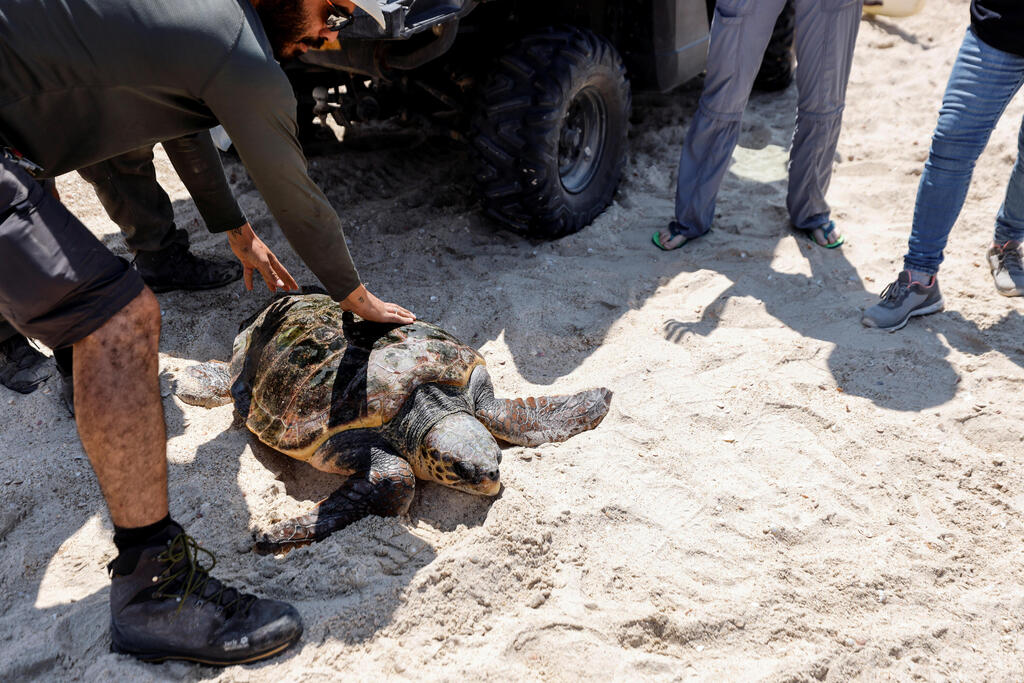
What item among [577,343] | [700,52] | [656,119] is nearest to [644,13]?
[700,52]

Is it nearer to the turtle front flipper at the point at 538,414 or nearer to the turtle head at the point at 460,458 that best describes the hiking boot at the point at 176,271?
the turtle front flipper at the point at 538,414

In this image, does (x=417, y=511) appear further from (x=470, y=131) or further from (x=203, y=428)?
(x=470, y=131)

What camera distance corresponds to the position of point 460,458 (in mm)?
2150

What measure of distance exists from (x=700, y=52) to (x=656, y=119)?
89 centimetres

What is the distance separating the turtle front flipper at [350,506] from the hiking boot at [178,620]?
33cm

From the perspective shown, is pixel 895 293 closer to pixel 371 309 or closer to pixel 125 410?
pixel 371 309

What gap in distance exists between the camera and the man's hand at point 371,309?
7.08 ft

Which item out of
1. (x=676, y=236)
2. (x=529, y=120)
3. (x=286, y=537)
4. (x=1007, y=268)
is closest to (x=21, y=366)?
(x=286, y=537)

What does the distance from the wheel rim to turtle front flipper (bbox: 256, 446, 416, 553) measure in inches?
76.9

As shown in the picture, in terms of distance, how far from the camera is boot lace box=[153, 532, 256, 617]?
1706 mm

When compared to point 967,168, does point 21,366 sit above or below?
below

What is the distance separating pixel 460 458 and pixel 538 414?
44 centimetres

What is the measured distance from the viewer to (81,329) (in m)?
1.54

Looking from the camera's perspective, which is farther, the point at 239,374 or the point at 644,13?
the point at 644,13
